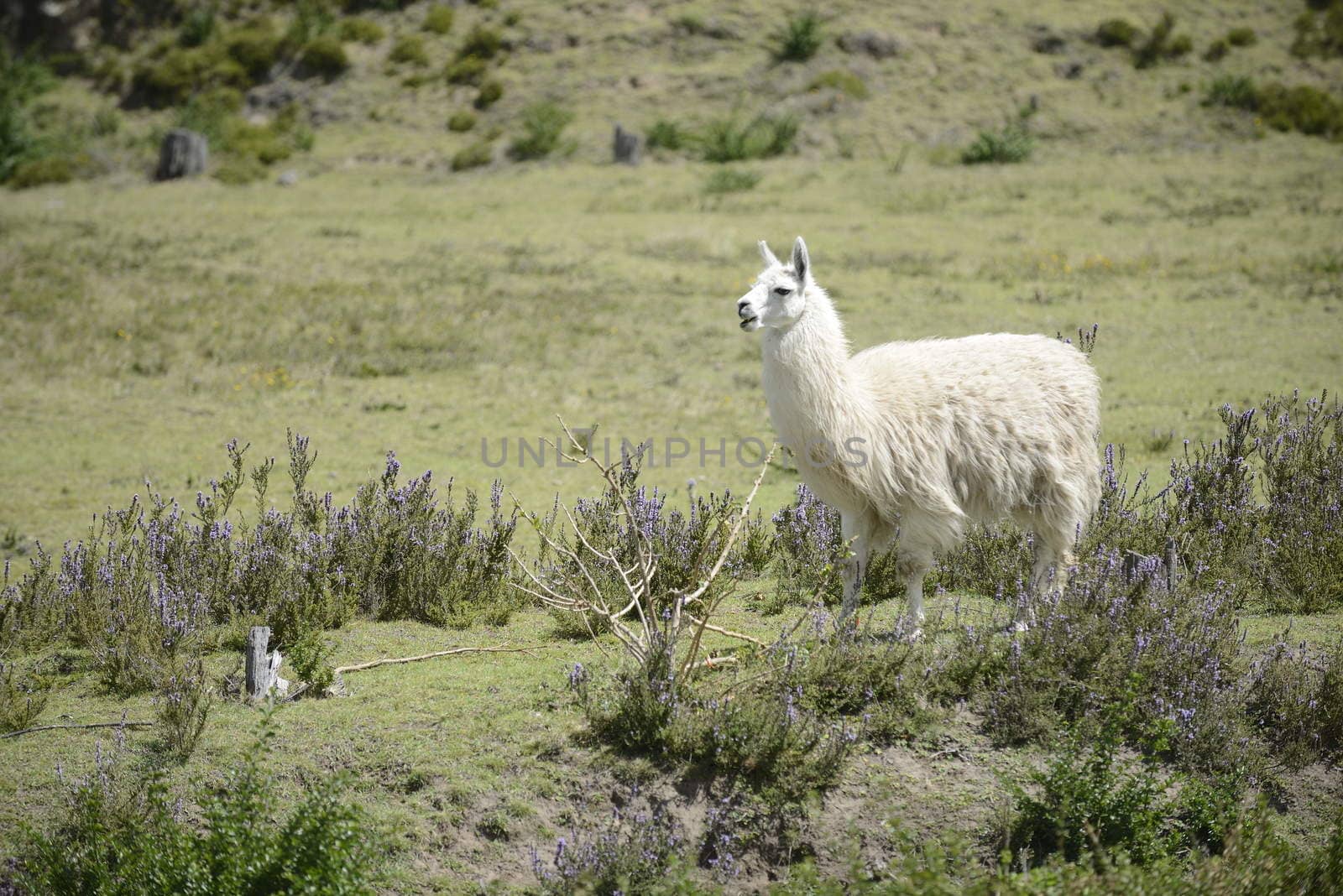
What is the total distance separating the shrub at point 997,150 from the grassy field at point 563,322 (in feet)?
2.12

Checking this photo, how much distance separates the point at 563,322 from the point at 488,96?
2241 centimetres

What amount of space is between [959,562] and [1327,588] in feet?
6.96

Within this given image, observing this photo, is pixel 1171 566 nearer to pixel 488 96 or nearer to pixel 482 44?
pixel 488 96

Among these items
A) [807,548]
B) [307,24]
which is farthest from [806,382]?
[307,24]

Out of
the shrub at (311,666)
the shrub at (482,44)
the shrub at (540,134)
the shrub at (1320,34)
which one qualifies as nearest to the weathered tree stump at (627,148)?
the shrub at (540,134)

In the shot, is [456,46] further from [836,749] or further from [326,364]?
[836,749]

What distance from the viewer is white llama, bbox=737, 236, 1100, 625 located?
597 cm

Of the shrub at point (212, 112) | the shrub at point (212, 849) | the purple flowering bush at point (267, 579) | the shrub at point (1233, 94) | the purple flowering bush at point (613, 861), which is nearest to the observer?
the shrub at point (212, 849)

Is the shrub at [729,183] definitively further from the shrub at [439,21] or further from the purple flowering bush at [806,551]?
the shrub at [439,21]

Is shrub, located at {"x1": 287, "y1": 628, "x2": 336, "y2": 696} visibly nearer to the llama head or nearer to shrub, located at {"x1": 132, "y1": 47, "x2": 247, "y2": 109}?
the llama head

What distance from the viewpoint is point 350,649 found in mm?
6383

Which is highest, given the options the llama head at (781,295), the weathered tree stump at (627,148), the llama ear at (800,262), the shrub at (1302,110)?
the shrub at (1302,110)

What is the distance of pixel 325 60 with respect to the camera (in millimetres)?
38750

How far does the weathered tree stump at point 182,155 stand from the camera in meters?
29.8
